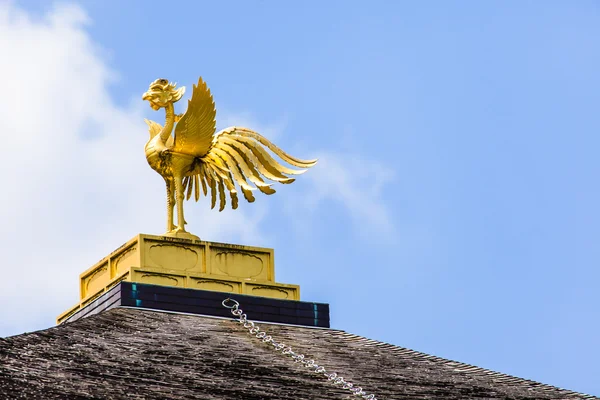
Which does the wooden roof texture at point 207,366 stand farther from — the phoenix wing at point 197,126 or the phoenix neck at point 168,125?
the phoenix neck at point 168,125

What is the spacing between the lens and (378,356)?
96.9 feet

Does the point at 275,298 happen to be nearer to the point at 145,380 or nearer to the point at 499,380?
the point at 499,380

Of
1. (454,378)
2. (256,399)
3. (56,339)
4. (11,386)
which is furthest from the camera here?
(454,378)

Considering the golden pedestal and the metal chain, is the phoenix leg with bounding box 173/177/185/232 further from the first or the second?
the metal chain

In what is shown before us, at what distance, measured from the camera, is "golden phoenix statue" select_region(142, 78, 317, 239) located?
32625mm

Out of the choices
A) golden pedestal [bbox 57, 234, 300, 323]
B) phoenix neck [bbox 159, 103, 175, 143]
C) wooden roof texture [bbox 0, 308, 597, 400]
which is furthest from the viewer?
phoenix neck [bbox 159, 103, 175, 143]

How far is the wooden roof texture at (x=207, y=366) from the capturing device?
78.7 feet

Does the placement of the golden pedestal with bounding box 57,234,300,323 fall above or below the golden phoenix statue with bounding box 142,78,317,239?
below

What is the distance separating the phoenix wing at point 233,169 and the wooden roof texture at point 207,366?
10.1ft

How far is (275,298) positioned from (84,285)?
12.5 ft

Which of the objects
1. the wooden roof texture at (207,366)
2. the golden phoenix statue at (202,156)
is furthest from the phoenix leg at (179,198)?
the wooden roof texture at (207,366)

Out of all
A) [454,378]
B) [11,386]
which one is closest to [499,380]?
[454,378]

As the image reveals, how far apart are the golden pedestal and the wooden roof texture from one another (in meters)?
0.94

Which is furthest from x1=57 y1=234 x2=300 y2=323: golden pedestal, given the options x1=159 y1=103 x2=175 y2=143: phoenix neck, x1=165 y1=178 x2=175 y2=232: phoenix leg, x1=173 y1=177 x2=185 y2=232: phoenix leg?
x1=159 y1=103 x2=175 y2=143: phoenix neck
